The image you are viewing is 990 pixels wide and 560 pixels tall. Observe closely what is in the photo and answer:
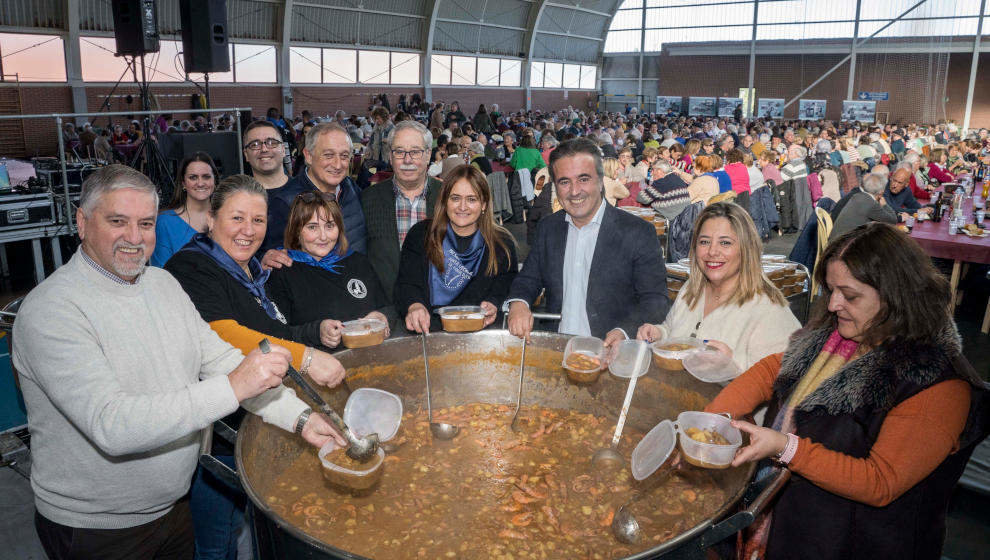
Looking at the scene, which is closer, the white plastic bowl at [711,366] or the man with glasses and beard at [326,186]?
the white plastic bowl at [711,366]

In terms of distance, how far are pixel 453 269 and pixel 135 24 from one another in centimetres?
858

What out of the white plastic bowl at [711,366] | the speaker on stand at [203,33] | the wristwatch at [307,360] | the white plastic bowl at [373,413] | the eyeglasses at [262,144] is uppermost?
the speaker on stand at [203,33]

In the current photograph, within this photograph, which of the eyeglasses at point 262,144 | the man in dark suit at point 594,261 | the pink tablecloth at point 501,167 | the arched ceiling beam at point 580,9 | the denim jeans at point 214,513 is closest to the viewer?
the denim jeans at point 214,513

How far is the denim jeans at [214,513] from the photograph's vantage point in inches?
97.2

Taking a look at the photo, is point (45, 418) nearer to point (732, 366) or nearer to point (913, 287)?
point (732, 366)

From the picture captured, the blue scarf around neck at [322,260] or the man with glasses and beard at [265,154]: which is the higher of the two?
the man with glasses and beard at [265,154]

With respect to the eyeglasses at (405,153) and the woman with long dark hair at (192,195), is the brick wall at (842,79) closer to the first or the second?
the eyeglasses at (405,153)

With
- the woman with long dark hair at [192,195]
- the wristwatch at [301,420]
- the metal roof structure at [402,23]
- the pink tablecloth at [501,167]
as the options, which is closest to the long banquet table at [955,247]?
the wristwatch at [301,420]

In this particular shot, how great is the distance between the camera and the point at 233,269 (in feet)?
7.88

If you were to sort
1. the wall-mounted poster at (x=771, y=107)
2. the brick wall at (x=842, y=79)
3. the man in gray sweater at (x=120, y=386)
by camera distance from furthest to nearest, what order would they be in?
the wall-mounted poster at (x=771, y=107)
the brick wall at (x=842, y=79)
the man in gray sweater at (x=120, y=386)

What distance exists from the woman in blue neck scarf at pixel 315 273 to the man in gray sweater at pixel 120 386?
75 centimetres

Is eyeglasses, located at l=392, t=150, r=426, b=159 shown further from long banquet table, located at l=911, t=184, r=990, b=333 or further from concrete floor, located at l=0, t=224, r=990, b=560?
long banquet table, located at l=911, t=184, r=990, b=333

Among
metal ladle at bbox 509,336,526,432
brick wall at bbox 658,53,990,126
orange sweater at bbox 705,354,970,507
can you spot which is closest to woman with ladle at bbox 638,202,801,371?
metal ladle at bbox 509,336,526,432

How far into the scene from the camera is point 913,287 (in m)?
1.66
